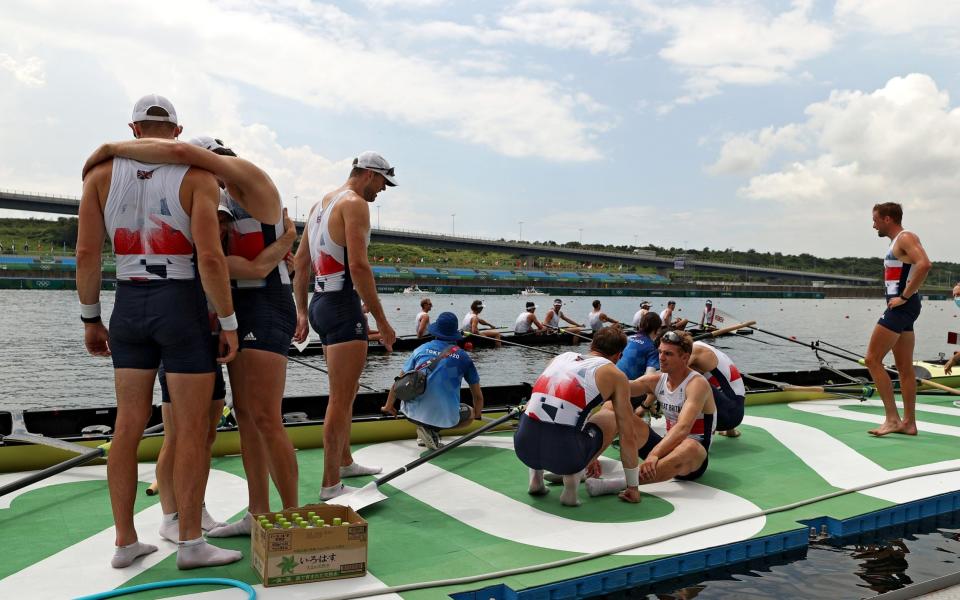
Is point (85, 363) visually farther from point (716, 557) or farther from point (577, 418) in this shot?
point (716, 557)

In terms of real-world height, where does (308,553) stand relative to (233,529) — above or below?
above

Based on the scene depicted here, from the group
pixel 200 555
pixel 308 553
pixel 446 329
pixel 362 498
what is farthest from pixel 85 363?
pixel 308 553

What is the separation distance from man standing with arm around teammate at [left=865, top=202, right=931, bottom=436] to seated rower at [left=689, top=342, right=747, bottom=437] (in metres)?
1.89

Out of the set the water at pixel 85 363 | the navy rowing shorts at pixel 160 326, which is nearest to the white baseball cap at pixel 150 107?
the navy rowing shorts at pixel 160 326

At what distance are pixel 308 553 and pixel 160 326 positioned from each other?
4.57 feet

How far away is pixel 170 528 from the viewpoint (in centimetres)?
423

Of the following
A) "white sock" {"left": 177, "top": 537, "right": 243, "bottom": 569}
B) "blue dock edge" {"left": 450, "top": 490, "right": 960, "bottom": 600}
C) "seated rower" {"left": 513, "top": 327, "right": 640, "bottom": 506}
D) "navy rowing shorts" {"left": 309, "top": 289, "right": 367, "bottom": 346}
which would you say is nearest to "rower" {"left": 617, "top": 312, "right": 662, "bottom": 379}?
"seated rower" {"left": 513, "top": 327, "right": 640, "bottom": 506}

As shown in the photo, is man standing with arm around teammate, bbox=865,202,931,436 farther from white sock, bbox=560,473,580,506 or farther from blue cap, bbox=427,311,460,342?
blue cap, bbox=427,311,460,342

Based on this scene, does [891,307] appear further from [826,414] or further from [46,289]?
[46,289]

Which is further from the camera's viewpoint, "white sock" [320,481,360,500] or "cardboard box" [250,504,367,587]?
"white sock" [320,481,360,500]

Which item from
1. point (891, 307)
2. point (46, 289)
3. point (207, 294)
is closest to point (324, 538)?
point (207, 294)

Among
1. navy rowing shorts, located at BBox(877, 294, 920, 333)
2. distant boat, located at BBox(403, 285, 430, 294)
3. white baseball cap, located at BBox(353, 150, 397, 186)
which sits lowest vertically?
distant boat, located at BBox(403, 285, 430, 294)

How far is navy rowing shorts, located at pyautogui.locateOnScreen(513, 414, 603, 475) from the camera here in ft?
16.3

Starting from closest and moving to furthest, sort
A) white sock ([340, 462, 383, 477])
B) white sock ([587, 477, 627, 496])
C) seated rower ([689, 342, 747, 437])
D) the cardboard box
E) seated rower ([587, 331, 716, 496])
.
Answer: the cardboard box
white sock ([587, 477, 627, 496])
seated rower ([587, 331, 716, 496])
white sock ([340, 462, 383, 477])
seated rower ([689, 342, 747, 437])
